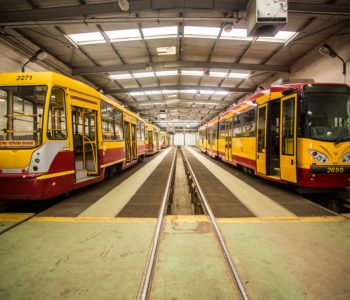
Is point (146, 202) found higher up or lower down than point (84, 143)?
lower down

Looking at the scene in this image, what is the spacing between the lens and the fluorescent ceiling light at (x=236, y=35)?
8.18 meters

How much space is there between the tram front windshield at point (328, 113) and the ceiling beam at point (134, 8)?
2.96 metres

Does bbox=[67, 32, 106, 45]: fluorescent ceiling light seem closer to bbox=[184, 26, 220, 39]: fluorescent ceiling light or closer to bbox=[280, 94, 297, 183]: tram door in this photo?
bbox=[184, 26, 220, 39]: fluorescent ceiling light

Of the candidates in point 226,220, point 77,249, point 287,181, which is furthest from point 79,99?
point 287,181

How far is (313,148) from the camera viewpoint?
492cm

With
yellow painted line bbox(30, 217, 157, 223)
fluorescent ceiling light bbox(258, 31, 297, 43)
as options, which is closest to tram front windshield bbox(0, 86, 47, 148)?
yellow painted line bbox(30, 217, 157, 223)

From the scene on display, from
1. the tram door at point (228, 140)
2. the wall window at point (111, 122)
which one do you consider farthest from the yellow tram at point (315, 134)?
the wall window at point (111, 122)

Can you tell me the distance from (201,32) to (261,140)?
5.21m

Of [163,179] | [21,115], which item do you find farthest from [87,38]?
[163,179]

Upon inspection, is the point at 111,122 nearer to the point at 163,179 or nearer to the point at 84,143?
the point at 84,143

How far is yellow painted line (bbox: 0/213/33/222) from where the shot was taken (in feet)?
A: 12.9

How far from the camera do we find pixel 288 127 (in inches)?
218

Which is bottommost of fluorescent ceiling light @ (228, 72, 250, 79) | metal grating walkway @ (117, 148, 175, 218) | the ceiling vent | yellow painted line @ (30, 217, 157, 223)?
metal grating walkway @ (117, 148, 175, 218)

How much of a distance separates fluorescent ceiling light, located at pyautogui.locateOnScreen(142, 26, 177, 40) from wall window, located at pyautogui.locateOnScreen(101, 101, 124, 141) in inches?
132
